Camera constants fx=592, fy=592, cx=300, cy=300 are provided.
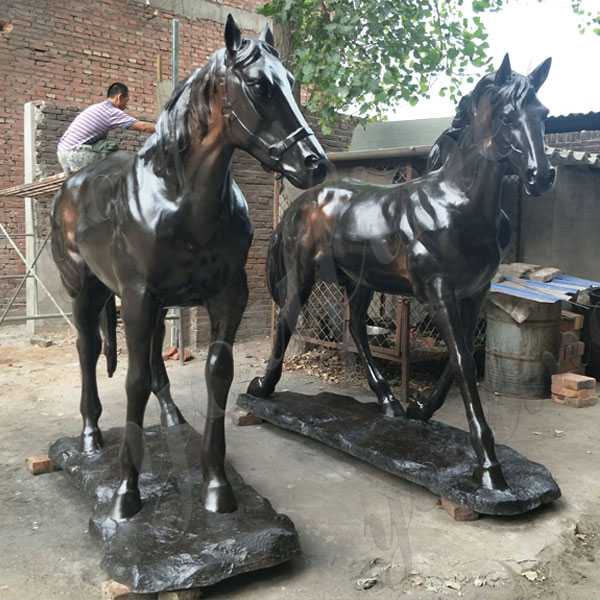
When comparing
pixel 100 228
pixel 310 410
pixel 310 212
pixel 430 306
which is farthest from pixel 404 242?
pixel 100 228

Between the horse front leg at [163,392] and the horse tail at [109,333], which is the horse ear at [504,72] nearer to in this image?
the horse front leg at [163,392]

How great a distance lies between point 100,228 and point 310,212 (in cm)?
192

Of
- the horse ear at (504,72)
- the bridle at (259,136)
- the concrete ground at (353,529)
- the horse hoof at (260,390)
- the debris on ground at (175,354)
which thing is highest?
the horse ear at (504,72)

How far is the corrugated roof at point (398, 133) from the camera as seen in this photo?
22.7 feet

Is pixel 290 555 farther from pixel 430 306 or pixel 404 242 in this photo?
pixel 404 242

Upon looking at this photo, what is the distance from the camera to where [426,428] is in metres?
3.68

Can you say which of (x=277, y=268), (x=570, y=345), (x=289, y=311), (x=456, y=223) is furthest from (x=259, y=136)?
(x=570, y=345)

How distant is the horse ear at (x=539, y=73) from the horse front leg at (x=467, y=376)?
3.59ft

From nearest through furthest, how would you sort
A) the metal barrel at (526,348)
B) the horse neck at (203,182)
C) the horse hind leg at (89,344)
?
the horse neck at (203,182), the horse hind leg at (89,344), the metal barrel at (526,348)

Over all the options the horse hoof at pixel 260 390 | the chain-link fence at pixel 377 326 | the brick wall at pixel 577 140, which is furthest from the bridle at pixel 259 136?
the brick wall at pixel 577 140

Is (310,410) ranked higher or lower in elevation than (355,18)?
lower

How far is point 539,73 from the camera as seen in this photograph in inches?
117

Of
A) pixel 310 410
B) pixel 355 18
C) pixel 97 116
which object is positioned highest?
pixel 355 18

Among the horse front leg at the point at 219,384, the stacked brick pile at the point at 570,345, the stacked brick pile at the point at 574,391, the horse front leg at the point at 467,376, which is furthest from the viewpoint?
the stacked brick pile at the point at 570,345
